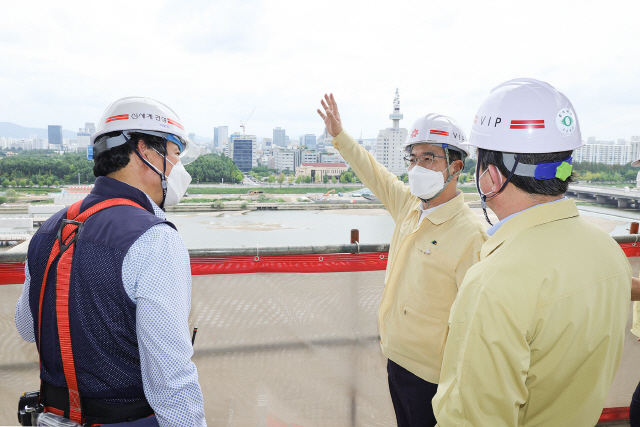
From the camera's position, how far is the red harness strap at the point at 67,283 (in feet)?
3.06

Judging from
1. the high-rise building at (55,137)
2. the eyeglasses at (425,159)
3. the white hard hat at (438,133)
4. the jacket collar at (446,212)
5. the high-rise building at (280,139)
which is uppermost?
the high-rise building at (280,139)

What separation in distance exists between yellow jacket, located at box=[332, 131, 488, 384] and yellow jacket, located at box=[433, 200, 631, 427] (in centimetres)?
65

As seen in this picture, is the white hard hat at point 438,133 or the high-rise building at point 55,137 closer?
the white hard hat at point 438,133

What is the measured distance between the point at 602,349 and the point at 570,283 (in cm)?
17

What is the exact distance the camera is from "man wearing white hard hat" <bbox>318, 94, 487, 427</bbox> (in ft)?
5.03

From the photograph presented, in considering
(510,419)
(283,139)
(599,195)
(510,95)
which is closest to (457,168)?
(510,95)

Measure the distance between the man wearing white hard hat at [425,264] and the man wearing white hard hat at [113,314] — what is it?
0.89 metres

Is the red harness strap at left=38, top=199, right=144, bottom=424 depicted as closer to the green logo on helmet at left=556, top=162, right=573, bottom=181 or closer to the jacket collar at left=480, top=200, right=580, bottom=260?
the jacket collar at left=480, top=200, right=580, bottom=260

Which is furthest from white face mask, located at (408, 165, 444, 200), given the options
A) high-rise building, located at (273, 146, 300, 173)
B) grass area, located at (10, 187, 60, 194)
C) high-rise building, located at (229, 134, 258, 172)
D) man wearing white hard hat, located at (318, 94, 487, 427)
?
high-rise building, located at (273, 146, 300, 173)

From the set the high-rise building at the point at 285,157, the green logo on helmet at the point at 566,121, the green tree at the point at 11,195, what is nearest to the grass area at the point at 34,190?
the green tree at the point at 11,195

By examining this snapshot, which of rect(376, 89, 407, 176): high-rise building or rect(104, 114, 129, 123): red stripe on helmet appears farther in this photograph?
rect(376, 89, 407, 176): high-rise building

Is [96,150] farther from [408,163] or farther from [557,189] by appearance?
[408,163]

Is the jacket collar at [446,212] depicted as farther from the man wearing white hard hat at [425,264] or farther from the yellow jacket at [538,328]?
the yellow jacket at [538,328]

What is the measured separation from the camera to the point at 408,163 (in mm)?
1974
